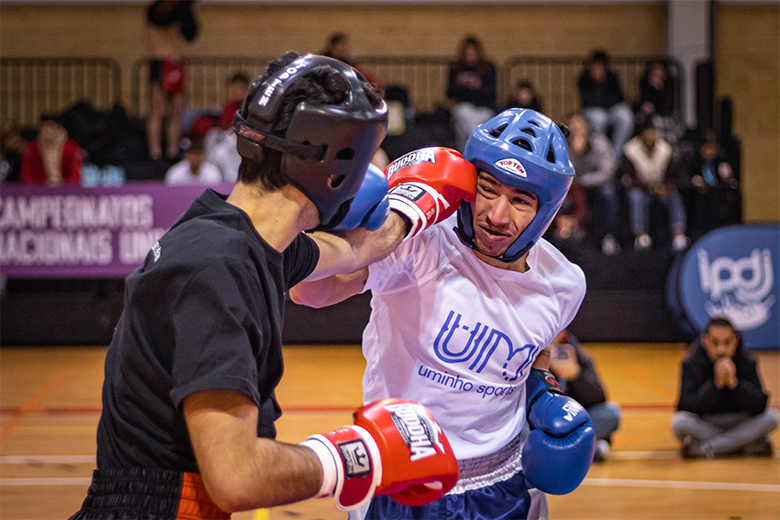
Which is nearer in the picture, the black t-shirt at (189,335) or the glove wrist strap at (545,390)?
the black t-shirt at (189,335)

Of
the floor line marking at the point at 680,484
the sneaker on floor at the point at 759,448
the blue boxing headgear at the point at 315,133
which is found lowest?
the sneaker on floor at the point at 759,448

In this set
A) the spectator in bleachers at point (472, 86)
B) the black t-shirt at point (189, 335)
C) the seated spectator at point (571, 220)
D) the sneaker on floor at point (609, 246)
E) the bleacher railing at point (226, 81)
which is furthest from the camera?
the bleacher railing at point (226, 81)

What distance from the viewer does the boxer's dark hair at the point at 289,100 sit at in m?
1.77

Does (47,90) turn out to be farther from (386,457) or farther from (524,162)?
(386,457)

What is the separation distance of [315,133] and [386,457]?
75 cm

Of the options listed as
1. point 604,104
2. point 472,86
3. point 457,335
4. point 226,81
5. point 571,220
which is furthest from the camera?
point 226,81

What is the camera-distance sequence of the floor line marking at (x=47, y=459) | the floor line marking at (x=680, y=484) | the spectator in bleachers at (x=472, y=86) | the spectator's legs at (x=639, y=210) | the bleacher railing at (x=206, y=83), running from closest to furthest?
the floor line marking at (x=680, y=484)
the floor line marking at (x=47, y=459)
the spectator's legs at (x=639, y=210)
the spectator in bleachers at (x=472, y=86)
the bleacher railing at (x=206, y=83)

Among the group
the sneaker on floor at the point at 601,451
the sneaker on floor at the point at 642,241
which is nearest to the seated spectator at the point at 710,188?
the sneaker on floor at the point at 642,241

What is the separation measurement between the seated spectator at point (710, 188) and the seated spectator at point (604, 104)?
133cm

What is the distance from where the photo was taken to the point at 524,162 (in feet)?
8.64

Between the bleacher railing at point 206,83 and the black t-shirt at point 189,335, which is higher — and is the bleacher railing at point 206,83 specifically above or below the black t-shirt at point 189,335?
above

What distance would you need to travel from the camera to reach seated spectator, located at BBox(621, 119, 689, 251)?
10.5 metres

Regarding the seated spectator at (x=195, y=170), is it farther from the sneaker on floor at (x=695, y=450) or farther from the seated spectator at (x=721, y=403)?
the sneaker on floor at (x=695, y=450)

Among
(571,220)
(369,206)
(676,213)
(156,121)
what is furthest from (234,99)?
(369,206)
